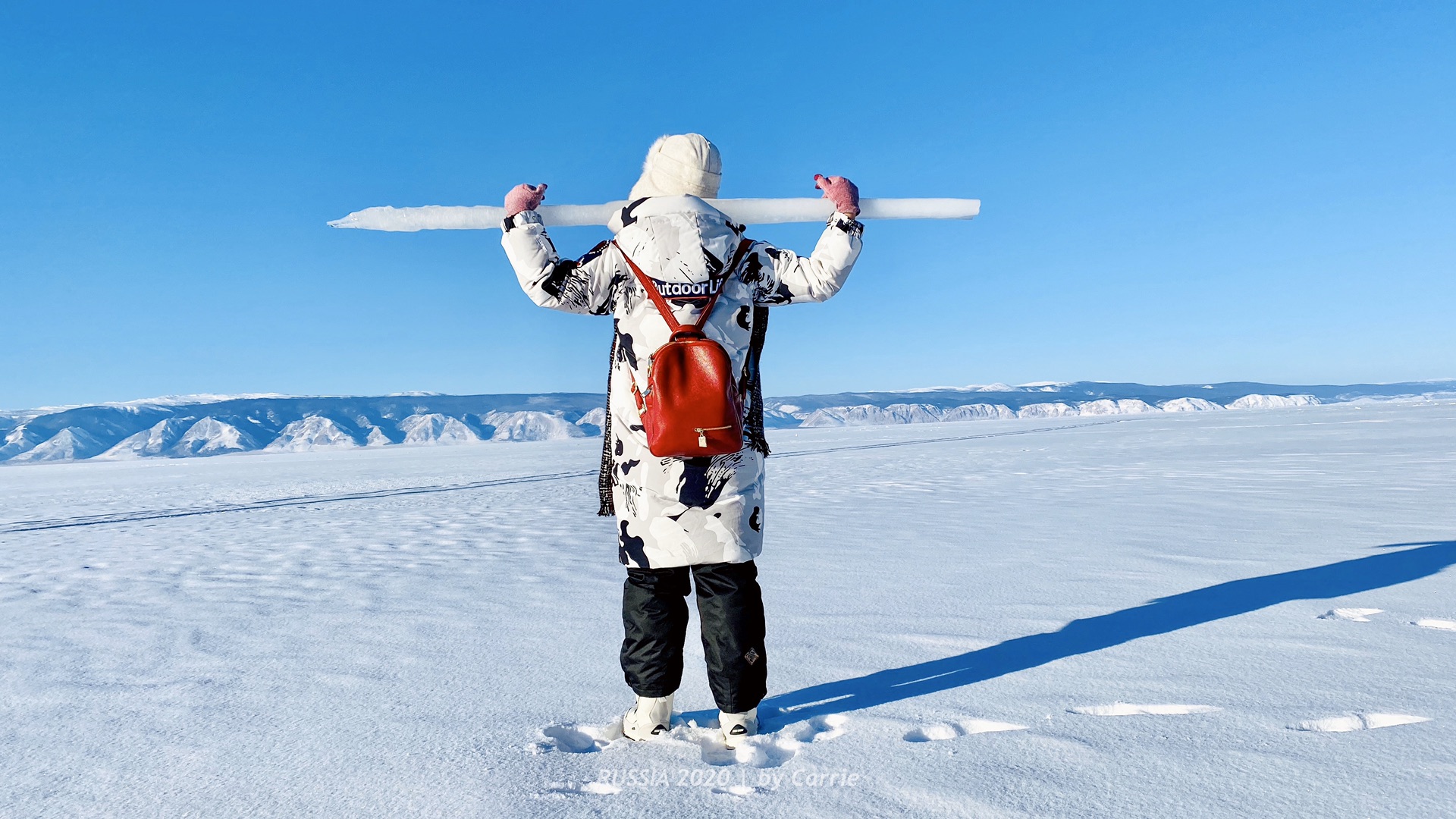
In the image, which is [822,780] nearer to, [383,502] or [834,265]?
[834,265]

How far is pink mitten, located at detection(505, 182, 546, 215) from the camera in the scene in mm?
2076

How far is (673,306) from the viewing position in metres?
1.98

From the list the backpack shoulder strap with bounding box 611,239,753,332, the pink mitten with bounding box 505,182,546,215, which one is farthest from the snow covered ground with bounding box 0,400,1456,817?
the pink mitten with bounding box 505,182,546,215

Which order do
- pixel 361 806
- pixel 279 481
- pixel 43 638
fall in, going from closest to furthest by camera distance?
pixel 361 806, pixel 43 638, pixel 279 481

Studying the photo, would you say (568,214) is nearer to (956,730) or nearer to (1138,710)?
(956,730)

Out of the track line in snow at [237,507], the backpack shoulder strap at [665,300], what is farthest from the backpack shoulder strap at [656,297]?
the track line in snow at [237,507]

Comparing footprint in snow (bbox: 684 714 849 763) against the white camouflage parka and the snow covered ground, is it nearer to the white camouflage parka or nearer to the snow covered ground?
the snow covered ground

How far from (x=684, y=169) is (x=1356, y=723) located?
2155mm

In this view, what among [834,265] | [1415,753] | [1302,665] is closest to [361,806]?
[834,265]

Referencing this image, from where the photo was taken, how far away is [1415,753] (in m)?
1.64

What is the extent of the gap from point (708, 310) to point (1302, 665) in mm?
2049

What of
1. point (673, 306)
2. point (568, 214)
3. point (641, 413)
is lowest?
point (641, 413)

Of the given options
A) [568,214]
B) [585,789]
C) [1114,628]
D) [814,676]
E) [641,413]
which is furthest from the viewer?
[1114,628]

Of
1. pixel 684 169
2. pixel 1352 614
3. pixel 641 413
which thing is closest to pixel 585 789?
pixel 641 413
